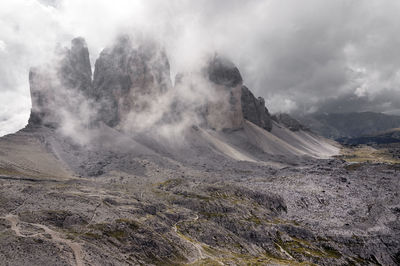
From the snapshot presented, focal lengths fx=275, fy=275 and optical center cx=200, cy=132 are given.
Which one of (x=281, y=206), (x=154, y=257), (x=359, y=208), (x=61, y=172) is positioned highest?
(x=359, y=208)

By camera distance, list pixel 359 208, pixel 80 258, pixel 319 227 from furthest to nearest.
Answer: pixel 359 208 → pixel 319 227 → pixel 80 258

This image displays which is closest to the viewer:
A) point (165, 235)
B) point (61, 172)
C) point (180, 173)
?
point (165, 235)

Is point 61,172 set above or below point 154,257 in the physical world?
below

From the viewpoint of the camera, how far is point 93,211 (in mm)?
83000

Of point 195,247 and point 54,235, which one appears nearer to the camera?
point 54,235

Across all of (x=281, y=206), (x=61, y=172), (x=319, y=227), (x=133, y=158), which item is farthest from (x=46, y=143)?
(x=319, y=227)

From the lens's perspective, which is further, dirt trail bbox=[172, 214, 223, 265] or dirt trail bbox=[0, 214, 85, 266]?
dirt trail bbox=[172, 214, 223, 265]

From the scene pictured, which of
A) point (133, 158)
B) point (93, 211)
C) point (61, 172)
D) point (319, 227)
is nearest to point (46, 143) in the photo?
point (61, 172)

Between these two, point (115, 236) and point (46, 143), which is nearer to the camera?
point (115, 236)

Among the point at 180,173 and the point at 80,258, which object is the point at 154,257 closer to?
the point at 80,258

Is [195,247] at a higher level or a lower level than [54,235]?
lower

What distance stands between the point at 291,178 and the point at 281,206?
4779cm

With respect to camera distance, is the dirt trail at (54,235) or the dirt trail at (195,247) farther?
the dirt trail at (195,247)

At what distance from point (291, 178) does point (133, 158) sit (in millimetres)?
107171
